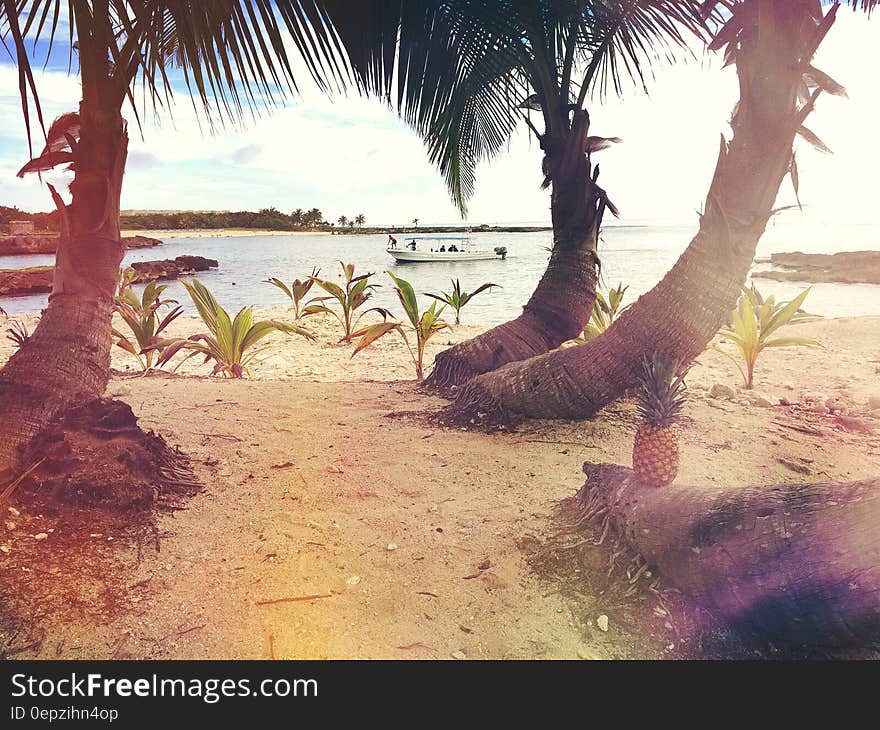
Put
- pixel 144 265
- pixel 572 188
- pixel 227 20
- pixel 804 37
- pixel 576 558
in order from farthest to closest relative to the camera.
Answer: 1. pixel 144 265
2. pixel 572 188
3. pixel 804 37
4. pixel 576 558
5. pixel 227 20

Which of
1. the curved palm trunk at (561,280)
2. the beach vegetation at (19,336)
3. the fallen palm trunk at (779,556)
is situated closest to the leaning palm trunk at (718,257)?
the curved palm trunk at (561,280)

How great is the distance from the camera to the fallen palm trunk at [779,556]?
148 centimetres

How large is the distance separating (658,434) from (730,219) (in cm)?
134

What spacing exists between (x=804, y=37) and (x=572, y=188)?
1831 millimetres

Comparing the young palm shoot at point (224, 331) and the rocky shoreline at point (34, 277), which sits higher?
the rocky shoreline at point (34, 277)

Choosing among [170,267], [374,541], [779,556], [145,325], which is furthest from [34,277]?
[779,556]

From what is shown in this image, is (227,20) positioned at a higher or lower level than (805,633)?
higher

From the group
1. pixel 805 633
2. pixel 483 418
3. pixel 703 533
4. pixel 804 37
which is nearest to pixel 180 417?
pixel 483 418

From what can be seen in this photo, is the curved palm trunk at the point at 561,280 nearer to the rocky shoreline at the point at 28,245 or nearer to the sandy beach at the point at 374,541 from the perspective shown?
the sandy beach at the point at 374,541

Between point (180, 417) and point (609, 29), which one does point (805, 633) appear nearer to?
point (180, 417)

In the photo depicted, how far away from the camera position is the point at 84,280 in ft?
8.61

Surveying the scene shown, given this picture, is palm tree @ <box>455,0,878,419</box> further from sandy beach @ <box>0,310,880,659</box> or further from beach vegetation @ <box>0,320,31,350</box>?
beach vegetation @ <box>0,320,31,350</box>

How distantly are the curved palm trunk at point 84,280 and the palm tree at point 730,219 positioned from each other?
91.8 inches

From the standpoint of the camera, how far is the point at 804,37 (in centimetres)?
260
